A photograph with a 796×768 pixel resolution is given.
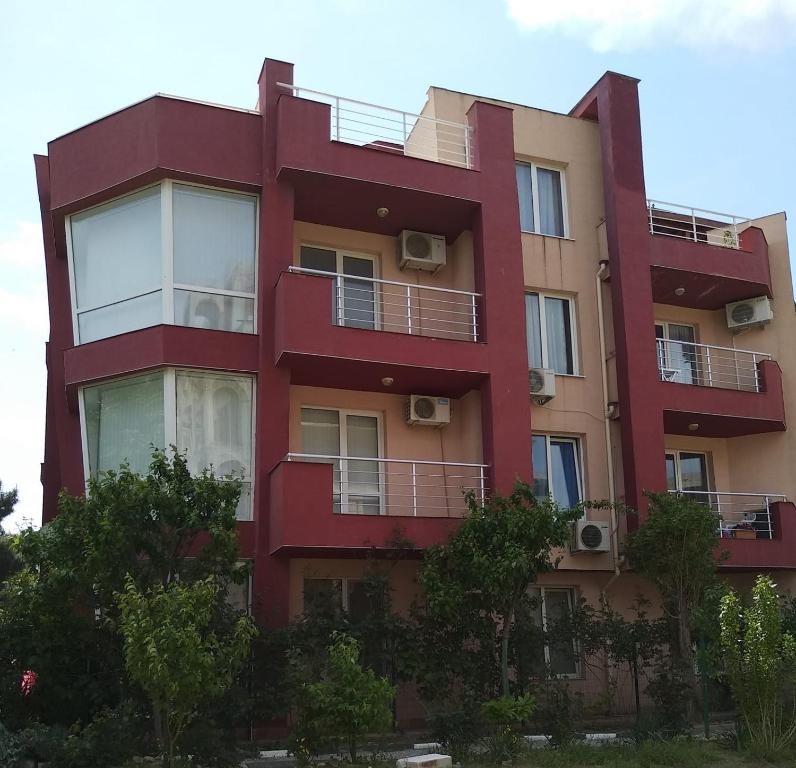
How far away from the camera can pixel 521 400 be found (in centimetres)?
1684

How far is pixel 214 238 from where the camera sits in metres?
16.2

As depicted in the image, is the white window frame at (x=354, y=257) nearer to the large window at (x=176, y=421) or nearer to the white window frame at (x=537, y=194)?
the large window at (x=176, y=421)

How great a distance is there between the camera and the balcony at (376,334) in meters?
15.6

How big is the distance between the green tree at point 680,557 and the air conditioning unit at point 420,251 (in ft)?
18.4

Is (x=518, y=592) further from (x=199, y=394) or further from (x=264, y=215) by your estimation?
(x=264, y=215)

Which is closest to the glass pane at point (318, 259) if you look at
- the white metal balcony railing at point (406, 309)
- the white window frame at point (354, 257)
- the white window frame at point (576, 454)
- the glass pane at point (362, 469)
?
the white window frame at point (354, 257)

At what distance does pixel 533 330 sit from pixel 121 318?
711cm

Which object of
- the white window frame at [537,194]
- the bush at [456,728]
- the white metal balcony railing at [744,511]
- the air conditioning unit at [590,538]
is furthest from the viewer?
the white window frame at [537,194]

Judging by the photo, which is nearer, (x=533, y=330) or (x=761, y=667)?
(x=761, y=667)

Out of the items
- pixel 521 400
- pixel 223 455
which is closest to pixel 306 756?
pixel 223 455

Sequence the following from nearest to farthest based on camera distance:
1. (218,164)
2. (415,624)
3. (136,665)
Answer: (136,665)
(415,624)
(218,164)

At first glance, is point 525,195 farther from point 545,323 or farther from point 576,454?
point 576,454

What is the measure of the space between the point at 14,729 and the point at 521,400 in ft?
29.0

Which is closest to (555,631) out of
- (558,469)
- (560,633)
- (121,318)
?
(560,633)
